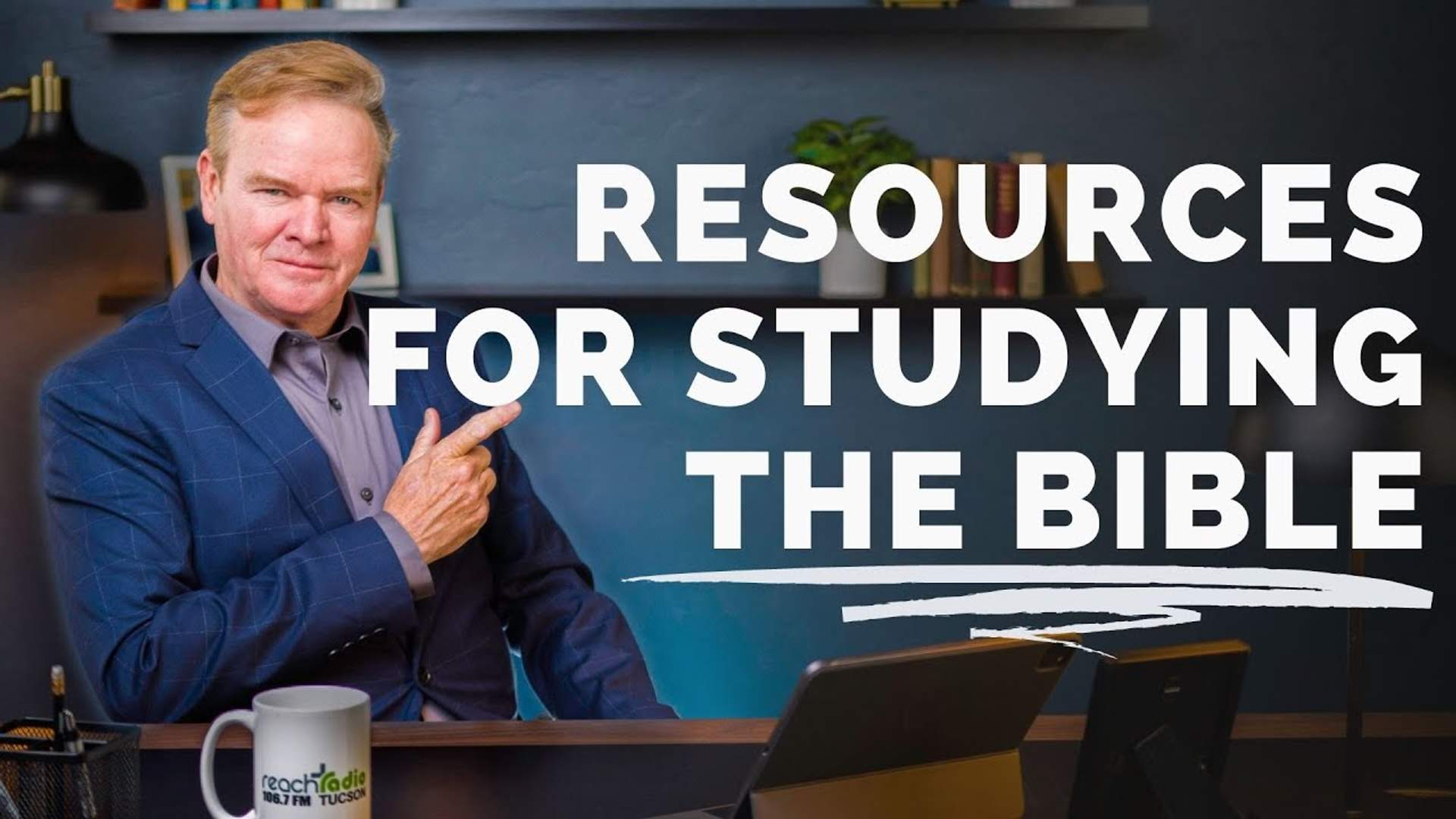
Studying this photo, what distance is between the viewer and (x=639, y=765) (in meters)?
1.45

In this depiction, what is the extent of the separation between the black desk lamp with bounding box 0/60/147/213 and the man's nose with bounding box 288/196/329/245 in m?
0.92

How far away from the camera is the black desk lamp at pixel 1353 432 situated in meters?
1.48

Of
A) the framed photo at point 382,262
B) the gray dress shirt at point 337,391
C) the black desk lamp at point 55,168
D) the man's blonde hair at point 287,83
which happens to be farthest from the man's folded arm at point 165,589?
the framed photo at point 382,262

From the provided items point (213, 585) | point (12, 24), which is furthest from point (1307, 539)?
point (12, 24)

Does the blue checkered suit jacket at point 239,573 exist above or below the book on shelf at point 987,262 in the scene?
below

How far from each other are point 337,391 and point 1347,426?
3.64ft

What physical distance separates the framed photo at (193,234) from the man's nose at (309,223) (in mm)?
1241

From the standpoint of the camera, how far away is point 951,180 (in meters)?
3.19

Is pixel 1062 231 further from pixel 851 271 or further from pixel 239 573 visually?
pixel 239 573

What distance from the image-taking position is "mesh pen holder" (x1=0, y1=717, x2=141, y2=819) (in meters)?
1.13

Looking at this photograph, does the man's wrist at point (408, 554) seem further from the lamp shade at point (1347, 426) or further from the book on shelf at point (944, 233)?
the book on shelf at point (944, 233)

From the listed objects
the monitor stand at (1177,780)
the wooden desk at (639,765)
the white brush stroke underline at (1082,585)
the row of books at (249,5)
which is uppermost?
the row of books at (249,5)

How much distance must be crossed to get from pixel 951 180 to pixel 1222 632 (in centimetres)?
110

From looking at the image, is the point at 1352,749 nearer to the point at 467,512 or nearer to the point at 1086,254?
the point at 467,512
